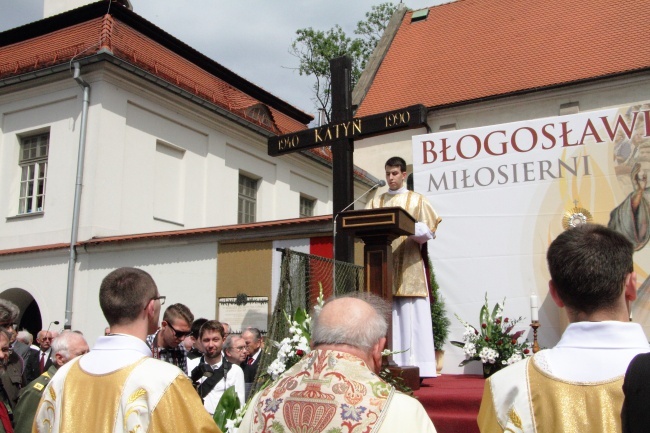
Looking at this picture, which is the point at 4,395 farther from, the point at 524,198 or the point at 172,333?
the point at 524,198

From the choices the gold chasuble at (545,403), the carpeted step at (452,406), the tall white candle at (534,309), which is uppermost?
the tall white candle at (534,309)

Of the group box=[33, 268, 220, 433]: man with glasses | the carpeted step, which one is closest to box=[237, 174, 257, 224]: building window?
the carpeted step

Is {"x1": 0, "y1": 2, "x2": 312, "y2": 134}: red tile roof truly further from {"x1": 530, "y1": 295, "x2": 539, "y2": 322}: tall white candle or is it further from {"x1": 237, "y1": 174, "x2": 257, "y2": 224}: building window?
{"x1": 530, "y1": 295, "x2": 539, "y2": 322}: tall white candle

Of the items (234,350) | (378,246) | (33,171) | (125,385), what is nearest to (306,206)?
(33,171)

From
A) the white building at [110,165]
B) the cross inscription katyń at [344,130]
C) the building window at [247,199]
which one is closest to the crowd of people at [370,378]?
the cross inscription katyń at [344,130]

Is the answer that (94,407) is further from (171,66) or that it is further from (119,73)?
(171,66)

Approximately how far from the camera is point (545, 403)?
2.07m

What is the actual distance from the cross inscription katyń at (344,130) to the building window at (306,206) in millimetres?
13428

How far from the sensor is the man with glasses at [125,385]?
266cm

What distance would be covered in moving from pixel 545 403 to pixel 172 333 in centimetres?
351

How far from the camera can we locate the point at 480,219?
340 inches

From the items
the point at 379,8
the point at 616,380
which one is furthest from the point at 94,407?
the point at 379,8

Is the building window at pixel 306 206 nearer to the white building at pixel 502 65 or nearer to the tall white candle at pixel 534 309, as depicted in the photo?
the white building at pixel 502 65

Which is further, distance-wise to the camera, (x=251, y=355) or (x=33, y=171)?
(x=33, y=171)
